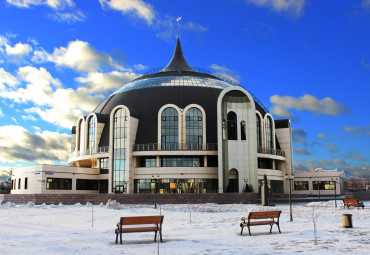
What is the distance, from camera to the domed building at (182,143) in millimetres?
53312

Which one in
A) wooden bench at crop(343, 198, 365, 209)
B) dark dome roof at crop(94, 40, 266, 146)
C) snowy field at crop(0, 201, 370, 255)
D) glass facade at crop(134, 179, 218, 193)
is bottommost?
snowy field at crop(0, 201, 370, 255)

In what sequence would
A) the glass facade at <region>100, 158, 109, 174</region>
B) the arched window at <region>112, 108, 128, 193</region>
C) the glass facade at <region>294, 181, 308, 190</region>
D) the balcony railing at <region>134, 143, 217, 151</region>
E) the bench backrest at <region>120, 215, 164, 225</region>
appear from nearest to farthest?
1. the bench backrest at <region>120, 215, 164, 225</region>
2. the arched window at <region>112, 108, 128, 193</region>
3. the balcony railing at <region>134, 143, 217, 151</region>
4. the glass facade at <region>100, 158, 109, 174</region>
5. the glass facade at <region>294, 181, 308, 190</region>

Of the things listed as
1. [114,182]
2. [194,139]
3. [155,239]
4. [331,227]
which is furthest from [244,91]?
[155,239]

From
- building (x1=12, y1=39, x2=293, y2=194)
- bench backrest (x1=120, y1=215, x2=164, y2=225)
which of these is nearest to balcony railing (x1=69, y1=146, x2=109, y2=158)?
building (x1=12, y1=39, x2=293, y2=194)

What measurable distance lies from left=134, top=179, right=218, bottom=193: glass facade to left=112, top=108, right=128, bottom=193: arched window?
2279mm

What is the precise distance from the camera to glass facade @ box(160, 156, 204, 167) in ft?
178

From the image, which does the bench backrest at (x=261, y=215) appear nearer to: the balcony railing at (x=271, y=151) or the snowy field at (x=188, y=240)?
the snowy field at (x=188, y=240)

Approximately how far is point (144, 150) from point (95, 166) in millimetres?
10464

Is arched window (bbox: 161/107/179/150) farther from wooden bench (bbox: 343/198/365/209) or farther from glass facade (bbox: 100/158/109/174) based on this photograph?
wooden bench (bbox: 343/198/365/209)

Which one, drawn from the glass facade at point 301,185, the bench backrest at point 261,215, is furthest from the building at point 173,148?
the bench backrest at point 261,215

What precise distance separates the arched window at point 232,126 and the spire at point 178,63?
58.3 feet

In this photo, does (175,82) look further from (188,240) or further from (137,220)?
(188,240)

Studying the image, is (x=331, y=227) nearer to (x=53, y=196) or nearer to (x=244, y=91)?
(x=53, y=196)

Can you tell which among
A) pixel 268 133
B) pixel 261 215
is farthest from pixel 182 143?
pixel 261 215
